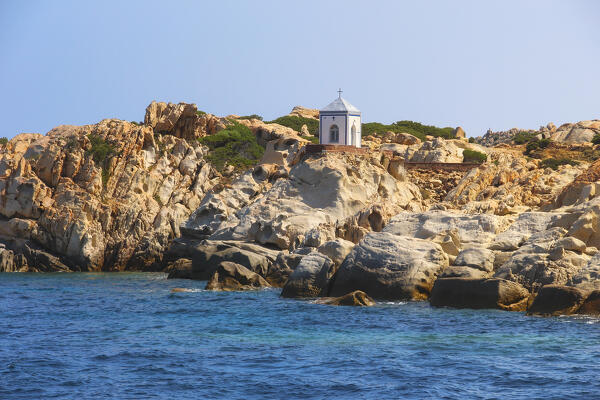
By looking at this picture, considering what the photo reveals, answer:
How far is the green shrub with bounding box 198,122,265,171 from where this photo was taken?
247ft

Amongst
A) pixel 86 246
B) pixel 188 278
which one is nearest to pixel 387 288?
pixel 188 278

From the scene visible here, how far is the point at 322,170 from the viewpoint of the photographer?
61.7m

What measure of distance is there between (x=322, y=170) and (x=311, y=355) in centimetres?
3599

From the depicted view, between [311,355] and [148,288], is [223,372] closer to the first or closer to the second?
[311,355]

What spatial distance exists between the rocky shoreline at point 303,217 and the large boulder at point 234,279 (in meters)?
0.09

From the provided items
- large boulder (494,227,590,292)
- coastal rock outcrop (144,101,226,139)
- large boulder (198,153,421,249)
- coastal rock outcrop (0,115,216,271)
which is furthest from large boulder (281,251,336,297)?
coastal rock outcrop (144,101,226,139)

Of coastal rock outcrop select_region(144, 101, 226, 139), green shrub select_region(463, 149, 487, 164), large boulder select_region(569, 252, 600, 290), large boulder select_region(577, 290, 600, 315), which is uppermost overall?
coastal rock outcrop select_region(144, 101, 226, 139)

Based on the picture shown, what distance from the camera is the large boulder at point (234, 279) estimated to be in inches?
1773

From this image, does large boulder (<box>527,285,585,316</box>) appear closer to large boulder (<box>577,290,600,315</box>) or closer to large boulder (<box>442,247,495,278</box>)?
large boulder (<box>577,290,600,315</box>)

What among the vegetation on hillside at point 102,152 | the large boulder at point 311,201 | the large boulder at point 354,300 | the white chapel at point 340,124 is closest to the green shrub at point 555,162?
the large boulder at point 311,201

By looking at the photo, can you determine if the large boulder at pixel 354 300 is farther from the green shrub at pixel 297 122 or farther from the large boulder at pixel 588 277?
the green shrub at pixel 297 122

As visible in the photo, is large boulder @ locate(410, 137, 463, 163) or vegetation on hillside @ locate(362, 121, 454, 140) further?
vegetation on hillside @ locate(362, 121, 454, 140)

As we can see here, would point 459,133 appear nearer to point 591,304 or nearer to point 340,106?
point 340,106

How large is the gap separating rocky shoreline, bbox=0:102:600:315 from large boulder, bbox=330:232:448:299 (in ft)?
0.20
